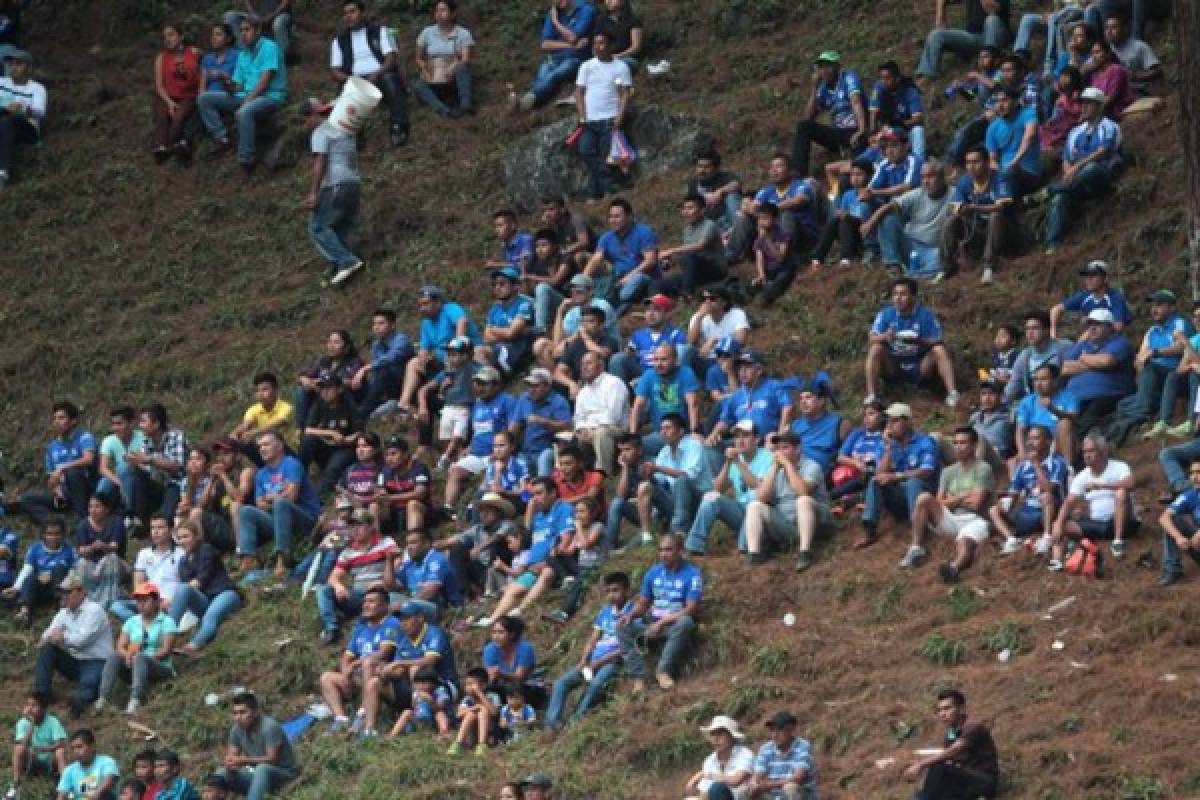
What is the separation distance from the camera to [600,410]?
84.5 ft

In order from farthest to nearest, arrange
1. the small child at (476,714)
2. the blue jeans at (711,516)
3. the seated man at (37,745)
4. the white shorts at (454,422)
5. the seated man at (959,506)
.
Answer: the white shorts at (454,422) < the seated man at (37,745) < the blue jeans at (711,516) < the seated man at (959,506) < the small child at (476,714)

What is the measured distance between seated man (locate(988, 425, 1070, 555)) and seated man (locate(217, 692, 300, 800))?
6.00 metres

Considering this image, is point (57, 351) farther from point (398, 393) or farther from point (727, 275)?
point (727, 275)

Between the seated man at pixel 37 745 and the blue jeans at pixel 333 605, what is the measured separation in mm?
2484

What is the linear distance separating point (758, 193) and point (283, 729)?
27.1ft

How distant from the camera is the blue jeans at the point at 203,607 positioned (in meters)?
25.6

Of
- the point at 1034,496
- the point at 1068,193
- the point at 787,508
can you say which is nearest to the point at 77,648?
the point at 787,508

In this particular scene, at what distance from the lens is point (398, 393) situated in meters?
28.2

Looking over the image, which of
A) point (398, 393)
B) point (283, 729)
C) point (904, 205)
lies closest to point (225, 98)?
point (398, 393)

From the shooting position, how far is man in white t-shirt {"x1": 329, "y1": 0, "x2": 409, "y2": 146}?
1323 inches

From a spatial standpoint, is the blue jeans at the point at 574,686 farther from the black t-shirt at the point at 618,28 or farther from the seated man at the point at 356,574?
the black t-shirt at the point at 618,28

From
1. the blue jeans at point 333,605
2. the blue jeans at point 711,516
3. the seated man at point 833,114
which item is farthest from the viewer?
the seated man at point 833,114

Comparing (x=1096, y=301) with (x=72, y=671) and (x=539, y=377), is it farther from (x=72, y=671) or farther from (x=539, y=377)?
(x=72, y=671)

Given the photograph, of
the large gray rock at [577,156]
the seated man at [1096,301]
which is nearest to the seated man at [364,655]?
the seated man at [1096,301]
